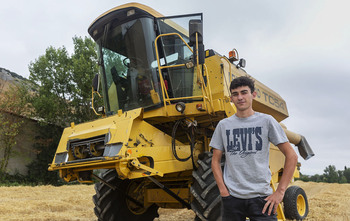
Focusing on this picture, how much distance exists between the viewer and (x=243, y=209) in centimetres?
209

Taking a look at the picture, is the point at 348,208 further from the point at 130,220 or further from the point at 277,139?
the point at 277,139

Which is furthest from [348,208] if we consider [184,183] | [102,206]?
[102,206]

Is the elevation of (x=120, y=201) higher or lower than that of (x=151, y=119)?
lower

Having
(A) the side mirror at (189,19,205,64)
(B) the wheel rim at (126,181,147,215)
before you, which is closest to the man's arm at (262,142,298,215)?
(A) the side mirror at (189,19,205,64)

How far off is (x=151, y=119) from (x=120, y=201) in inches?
63.1

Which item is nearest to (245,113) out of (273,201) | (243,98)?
(243,98)

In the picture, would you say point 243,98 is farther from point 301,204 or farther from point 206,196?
point 301,204

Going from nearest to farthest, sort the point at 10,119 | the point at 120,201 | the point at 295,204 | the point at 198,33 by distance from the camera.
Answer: the point at 198,33 → the point at 120,201 → the point at 295,204 → the point at 10,119

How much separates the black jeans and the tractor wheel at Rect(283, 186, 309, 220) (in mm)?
4138

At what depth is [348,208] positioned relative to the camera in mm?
6703

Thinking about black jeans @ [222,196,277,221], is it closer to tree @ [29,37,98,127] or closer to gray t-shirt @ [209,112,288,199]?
gray t-shirt @ [209,112,288,199]

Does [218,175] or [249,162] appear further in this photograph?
[218,175]

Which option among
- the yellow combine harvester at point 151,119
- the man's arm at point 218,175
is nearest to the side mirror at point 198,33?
the yellow combine harvester at point 151,119

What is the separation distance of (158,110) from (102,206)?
1943mm
